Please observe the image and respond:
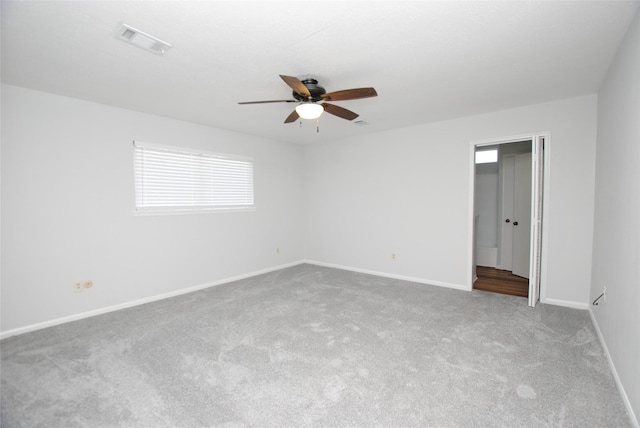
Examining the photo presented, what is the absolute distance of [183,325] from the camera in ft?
10.2

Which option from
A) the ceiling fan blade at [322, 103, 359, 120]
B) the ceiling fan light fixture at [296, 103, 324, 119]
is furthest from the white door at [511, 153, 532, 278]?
the ceiling fan light fixture at [296, 103, 324, 119]

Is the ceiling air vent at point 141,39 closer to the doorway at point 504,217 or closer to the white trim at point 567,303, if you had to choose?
the doorway at point 504,217

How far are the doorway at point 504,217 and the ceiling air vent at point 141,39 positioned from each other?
3.90 metres

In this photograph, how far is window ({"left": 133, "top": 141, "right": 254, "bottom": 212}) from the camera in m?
3.87

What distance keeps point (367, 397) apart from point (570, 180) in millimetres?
3468

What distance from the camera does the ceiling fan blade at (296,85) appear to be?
87.4 inches

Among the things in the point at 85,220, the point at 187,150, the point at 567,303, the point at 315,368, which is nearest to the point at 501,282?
the point at 567,303

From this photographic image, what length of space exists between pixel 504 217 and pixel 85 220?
6.44 m

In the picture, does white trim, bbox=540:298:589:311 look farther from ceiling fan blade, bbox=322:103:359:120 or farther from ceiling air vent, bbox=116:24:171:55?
ceiling air vent, bbox=116:24:171:55

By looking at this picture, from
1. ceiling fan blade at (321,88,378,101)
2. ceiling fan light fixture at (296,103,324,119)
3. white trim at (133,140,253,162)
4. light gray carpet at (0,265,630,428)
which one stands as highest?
ceiling fan blade at (321,88,378,101)

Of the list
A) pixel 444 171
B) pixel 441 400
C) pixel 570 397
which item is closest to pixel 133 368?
pixel 441 400

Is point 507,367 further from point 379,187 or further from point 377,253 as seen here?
point 379,187

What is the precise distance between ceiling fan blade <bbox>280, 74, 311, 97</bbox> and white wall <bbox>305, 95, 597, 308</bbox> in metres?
2.66

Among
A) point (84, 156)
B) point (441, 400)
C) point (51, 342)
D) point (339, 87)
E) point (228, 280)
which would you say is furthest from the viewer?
point (228, 280)
